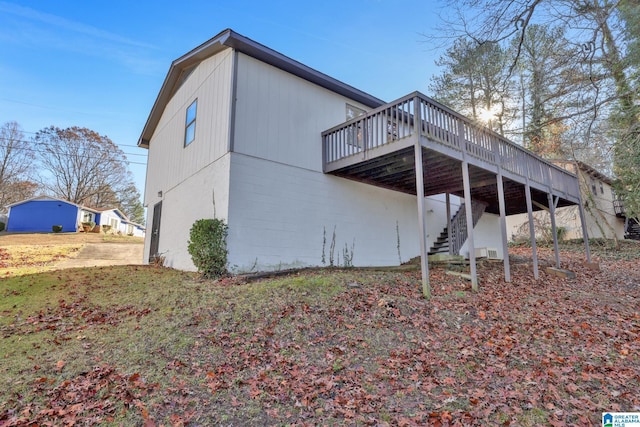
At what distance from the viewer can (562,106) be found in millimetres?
8312

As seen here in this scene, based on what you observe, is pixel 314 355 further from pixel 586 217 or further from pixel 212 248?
pixel 586 217

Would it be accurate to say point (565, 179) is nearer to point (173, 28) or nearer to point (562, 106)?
point (562, 106)

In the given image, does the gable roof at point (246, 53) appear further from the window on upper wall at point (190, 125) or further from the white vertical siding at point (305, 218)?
the white vertical siding at point (305, 218)

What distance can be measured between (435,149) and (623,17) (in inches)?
173

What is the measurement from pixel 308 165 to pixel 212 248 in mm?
3675

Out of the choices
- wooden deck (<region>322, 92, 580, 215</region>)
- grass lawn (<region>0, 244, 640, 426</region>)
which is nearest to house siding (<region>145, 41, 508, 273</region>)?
wooden deck (<region>322, 92, 580, 215</region>)

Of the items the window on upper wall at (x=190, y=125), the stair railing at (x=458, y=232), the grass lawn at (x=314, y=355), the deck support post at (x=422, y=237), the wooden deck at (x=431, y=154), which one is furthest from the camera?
the stair railing at (x=458, y=232)

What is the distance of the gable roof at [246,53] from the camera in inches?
339

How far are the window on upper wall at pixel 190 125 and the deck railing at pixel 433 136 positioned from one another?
14.0ft

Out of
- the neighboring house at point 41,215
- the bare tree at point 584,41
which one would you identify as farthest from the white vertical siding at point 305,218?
the neighboring house at point 41,215

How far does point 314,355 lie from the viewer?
13.5 ft

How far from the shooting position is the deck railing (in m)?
7.60

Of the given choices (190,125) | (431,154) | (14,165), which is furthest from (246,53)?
(14,165)

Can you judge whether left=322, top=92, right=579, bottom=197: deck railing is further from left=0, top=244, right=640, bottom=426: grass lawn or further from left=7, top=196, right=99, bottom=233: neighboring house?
left=7, top=196, right=99, bottom=233: neighboring house
